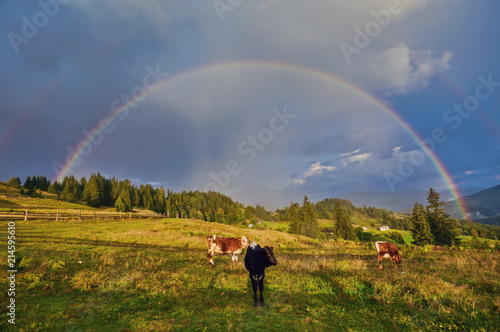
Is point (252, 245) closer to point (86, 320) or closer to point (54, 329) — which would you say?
point (86, 320)

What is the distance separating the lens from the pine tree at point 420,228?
182 feet

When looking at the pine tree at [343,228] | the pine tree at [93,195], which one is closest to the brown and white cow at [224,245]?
the pine tree at [343,228]

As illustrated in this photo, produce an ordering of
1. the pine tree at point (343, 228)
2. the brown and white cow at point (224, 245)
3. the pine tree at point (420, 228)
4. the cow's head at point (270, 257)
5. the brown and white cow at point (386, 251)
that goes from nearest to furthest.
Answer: the cow's head at point (270, 257)
the brown and white cow at point (386, 251)
the brown and white cow at point (224, 245)
the pine tree at point (420, 228)
the pine tree at point (343, 228)

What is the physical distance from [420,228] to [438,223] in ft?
23.4

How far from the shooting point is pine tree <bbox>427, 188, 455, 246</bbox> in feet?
169

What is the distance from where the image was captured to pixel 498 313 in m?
7.05

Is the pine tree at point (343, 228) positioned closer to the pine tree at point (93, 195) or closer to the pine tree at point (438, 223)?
the pine tree at point (438, 223)

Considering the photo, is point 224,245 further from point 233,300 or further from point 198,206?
point 198,206

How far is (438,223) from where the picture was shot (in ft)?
173

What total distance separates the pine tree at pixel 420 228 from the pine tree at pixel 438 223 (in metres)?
1.65

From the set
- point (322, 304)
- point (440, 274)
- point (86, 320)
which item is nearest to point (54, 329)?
point (86, 320)

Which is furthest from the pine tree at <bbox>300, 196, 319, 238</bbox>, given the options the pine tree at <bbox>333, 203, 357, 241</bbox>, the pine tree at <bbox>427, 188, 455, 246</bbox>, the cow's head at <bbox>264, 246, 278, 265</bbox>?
the cow's head at <bbox>264, 246, 278, 265</bbox>

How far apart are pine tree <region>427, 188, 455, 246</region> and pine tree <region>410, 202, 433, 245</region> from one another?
165 centimetres

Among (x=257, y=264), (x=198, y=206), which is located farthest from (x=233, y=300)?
(x=198, y=206)
